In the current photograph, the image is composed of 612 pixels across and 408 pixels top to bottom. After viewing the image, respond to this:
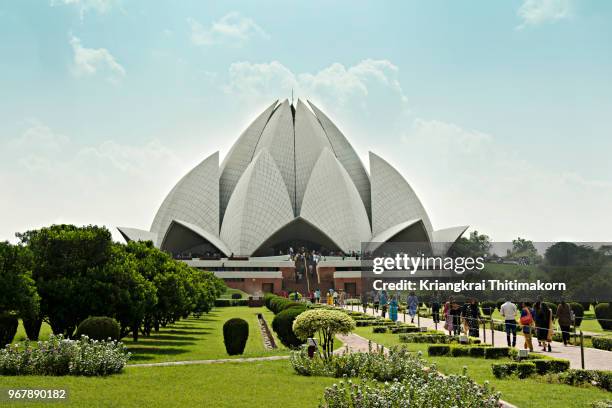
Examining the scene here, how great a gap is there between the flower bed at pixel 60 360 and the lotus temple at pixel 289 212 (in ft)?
116

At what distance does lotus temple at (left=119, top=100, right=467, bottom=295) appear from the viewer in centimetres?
4512

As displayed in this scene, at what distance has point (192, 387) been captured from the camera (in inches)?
297

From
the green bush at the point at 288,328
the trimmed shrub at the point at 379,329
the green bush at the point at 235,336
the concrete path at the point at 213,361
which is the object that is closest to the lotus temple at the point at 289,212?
the trimmed shrub at the point at 379,329

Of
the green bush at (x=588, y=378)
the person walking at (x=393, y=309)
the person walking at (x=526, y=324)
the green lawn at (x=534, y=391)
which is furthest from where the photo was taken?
the person walking at (x=393, y=309)

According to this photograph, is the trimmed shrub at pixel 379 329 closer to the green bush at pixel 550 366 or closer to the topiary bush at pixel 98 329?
the topiary bush at pixel 98 329

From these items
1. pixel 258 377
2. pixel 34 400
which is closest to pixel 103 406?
pixel 34 400

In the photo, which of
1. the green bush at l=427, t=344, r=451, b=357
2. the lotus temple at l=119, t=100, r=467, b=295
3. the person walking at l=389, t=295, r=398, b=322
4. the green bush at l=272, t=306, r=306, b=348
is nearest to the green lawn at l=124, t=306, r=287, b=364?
the green bush at l=272, t=306, r=306, b=348

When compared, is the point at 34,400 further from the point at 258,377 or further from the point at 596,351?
the point at 596,351

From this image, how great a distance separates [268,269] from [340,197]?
823 centimetres

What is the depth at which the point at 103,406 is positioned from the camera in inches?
243

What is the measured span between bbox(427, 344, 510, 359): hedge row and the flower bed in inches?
211

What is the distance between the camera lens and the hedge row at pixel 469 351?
10195 millimetres

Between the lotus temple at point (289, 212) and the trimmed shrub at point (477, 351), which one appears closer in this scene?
the trimmed shrub at point (477, 351)

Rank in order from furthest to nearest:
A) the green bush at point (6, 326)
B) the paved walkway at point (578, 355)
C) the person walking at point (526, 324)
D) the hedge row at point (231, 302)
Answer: the hedge row at point (231, 302) → the person walking at point (526, 324) → the green bush at point (6, 326) → the paved walkway at point (578, 355)
